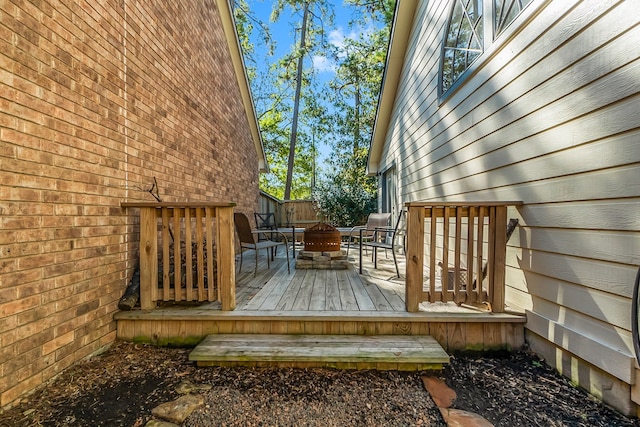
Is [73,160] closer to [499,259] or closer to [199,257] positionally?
[199,257]

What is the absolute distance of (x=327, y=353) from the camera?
210 centimetres

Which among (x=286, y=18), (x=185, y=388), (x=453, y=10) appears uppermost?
(x=286, y=18)

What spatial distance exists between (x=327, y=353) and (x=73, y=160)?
2.20 meters

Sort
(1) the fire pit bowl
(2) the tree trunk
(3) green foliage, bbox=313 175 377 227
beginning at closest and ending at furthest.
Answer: (1) the fire pit bowl
(3) green foliage, bbox=313 175 377 227
(2) the tree trunk

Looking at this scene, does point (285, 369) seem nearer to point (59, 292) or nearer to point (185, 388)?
point (185, 388)

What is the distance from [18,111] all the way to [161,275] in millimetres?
1589

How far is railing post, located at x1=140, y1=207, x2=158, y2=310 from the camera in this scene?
252 centimetres

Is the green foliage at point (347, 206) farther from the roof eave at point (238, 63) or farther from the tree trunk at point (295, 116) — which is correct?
the tree trunk at point (295, 116)

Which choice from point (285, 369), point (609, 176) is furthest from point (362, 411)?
point (609, 176)

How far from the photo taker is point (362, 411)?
1.68m

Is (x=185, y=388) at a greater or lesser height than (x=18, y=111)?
lesser

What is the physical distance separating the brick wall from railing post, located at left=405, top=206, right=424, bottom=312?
2.41 meters

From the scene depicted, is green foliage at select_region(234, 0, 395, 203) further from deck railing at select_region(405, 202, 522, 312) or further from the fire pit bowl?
deck railing at select_region(405, 202, 522, 312)

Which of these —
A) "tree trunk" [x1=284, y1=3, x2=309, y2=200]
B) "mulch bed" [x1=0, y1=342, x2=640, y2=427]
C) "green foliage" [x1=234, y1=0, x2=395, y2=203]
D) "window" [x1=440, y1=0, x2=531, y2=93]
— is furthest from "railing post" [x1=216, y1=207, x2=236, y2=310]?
"tree trunk" [x1=284, y1=3, x2=309, y2=200]
